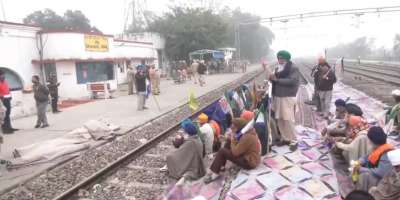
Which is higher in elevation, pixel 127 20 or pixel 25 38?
pixel 127 20

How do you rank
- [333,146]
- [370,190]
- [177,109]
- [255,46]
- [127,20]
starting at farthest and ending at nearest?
[255,46] → [127,20] → [177,109] → [333,146] → [370,190]

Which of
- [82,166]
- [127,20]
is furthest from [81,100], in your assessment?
[127,20]

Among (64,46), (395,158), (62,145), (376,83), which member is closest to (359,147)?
(395,158)

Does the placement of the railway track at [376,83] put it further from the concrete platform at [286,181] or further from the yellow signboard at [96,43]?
the yellow signboard at [96,43]

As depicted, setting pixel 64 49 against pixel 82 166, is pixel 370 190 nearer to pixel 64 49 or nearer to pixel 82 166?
pixel 82 166

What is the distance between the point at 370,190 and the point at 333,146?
2.28 m

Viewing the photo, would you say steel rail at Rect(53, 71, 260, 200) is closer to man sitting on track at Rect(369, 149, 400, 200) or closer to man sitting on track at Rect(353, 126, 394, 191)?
man sitting on track at Rect(353, 126, 394, 191)

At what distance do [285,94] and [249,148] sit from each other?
1512 millimetres

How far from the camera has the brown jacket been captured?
249 inches

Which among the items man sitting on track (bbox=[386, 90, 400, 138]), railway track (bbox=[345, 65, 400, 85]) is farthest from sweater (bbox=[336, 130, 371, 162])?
railway track (bbox=[345, 65, 400, 85])

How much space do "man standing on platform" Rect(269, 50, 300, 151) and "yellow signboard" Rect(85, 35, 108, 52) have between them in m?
18.1

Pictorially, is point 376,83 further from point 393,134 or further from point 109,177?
point 109,177

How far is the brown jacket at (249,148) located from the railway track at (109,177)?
52.5 inches

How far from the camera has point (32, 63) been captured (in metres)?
21.0
